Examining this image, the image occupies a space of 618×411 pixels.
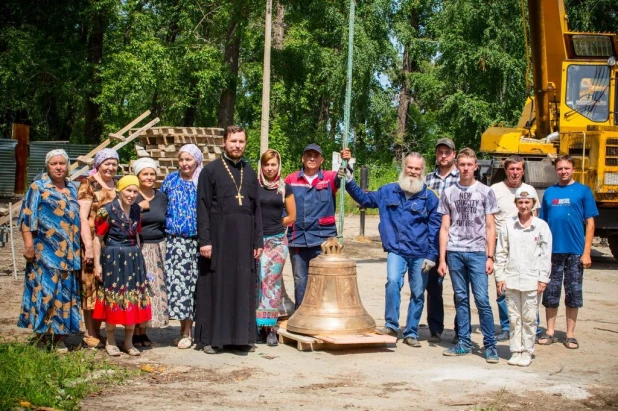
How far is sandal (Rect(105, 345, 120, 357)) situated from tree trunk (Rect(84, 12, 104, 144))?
22458 millimetres

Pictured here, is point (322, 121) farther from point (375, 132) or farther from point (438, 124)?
point (438, 124)

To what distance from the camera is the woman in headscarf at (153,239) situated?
8.41m

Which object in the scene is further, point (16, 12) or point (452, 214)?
point (16, 12)

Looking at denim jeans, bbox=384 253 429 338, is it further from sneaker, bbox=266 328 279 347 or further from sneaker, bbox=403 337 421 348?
sneaker, bbox=266 328 279 347

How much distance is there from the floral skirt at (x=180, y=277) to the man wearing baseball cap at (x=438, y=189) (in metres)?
2.42

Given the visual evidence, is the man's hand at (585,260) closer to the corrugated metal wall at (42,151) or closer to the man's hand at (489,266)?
the man's hand at (489,266)

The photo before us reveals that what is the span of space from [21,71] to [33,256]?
885 inches

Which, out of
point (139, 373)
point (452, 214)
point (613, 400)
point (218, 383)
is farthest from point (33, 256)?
point (613, 400)

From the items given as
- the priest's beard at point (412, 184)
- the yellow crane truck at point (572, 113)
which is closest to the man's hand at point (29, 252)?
the priest's beard at point (412, 184)

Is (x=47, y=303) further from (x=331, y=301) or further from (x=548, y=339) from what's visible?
(x=548, y=339)

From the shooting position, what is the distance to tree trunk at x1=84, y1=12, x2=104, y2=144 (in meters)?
30.4

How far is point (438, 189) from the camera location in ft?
30.2

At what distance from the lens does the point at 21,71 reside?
28844 millimetres

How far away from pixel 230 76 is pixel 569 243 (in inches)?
890
